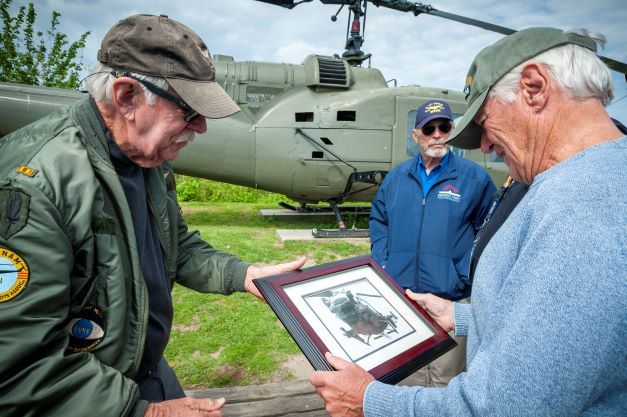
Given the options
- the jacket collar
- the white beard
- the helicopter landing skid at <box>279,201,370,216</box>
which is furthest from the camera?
the helicopter landing skid at <box>279,201,370,216</box>

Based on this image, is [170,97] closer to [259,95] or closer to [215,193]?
[259,95]

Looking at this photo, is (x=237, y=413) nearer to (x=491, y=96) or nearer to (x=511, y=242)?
(x=511, y=242)

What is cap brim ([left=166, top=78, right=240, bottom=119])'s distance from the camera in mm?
1549

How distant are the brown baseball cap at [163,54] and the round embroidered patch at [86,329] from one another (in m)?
0.85

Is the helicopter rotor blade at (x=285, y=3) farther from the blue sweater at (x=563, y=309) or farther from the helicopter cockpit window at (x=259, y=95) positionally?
the blue sweater at (x=563, y=309)

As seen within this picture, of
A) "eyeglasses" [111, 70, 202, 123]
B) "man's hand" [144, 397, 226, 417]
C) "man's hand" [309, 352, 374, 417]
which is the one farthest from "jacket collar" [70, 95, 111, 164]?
"man's hand" [309, 352, 374, 417]

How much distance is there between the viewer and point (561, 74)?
1197 mm

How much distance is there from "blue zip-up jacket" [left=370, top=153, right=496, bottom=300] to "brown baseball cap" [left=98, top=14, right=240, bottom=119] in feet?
6.58

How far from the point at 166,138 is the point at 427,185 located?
7.31 feet

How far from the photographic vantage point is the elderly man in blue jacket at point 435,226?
2.96 metres

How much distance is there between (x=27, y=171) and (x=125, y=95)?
1.61 ft

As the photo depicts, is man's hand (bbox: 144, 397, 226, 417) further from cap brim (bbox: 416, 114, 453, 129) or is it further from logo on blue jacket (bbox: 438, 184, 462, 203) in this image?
cap brim (bbox: 416, 114, 453, 129)

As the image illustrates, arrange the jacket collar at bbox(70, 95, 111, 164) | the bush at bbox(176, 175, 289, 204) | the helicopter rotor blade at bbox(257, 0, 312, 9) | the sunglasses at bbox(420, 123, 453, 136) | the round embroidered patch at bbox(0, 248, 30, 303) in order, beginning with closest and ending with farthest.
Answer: the round embroidered patch at bbox(0, 248, 30, 303) < the jacket collar at bbox(70, 95, 111, 164) < the sunglasses at bbox(420, 123, 453, 136) < the helicopter rotor blade at bbox(257, 0, 312, 9) < the bush at bbox(176, 175, 289, 204)

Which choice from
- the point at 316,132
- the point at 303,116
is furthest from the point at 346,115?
the point at 303,116
